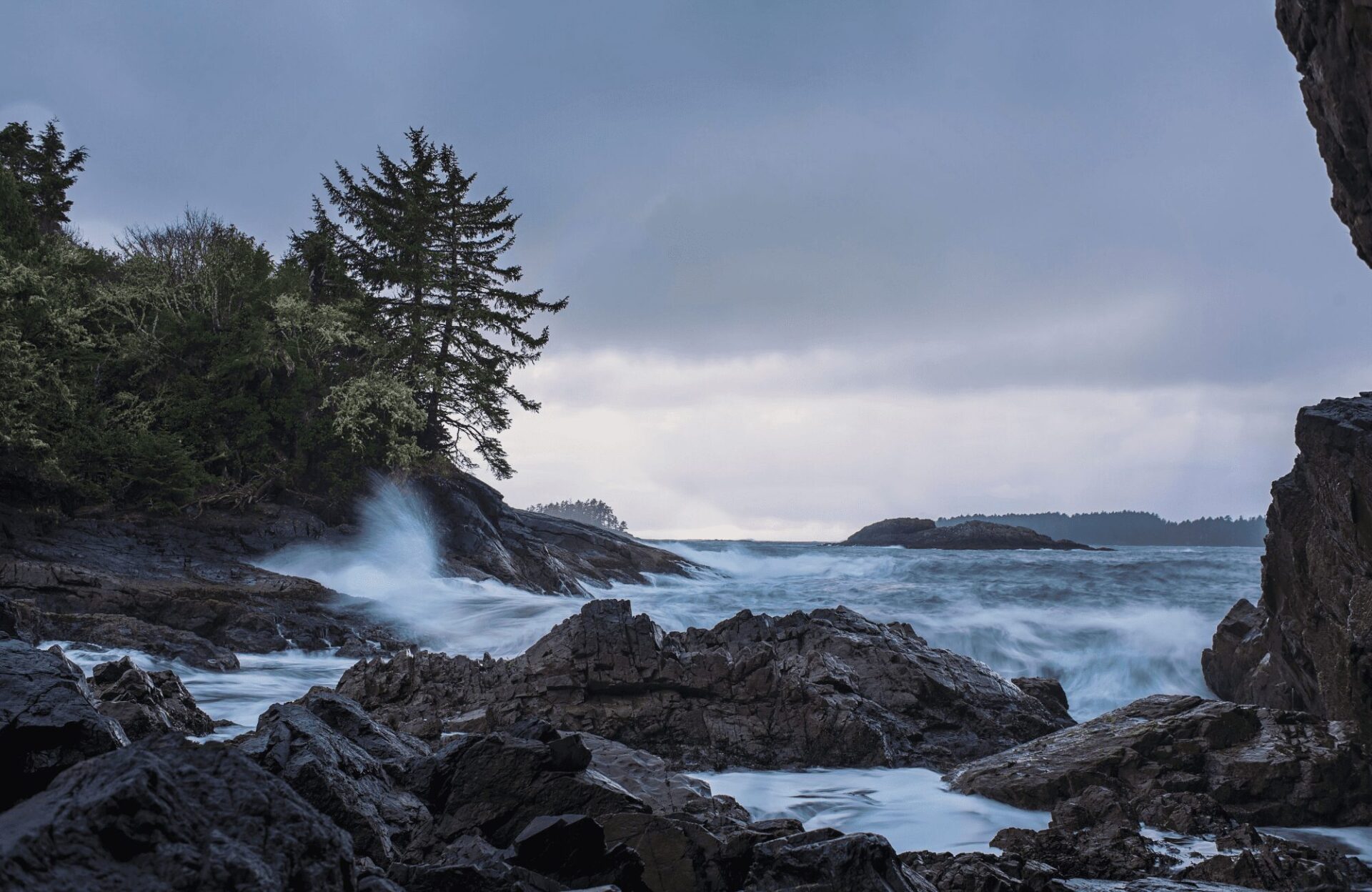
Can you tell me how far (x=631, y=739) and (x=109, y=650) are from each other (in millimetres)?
8340

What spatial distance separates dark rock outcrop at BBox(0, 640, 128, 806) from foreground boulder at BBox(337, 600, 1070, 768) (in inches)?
183

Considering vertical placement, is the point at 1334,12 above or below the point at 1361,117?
above

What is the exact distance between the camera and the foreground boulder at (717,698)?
9000mm

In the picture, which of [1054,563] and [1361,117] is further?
[1054,563]

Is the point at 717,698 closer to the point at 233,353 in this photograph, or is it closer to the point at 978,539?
the point at 233,353

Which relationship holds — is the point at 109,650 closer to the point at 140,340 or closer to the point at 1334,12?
the point at 140,340

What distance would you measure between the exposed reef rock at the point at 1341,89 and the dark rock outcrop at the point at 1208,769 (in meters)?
4.40

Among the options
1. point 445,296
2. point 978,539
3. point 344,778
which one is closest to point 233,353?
point 445,296

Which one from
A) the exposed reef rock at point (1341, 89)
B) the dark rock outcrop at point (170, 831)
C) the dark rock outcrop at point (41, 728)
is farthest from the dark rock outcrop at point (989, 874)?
the exposed reef rock at point (1341, 89)

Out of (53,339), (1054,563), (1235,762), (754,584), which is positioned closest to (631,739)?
(1235,762)

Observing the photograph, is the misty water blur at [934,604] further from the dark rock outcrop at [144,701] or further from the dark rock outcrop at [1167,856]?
the dark rock outcrop at [1167,856]

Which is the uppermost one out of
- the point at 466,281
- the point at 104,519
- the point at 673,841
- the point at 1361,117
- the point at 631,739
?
the point at 466,281

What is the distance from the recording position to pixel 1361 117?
677 cm

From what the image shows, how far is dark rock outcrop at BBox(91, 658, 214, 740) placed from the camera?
6430 millimetres
